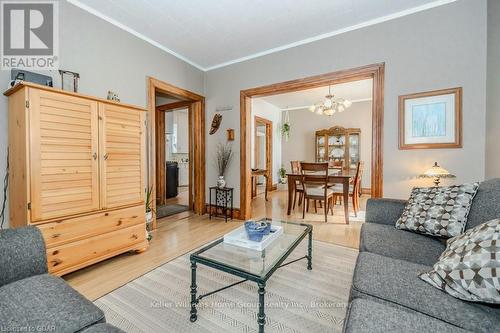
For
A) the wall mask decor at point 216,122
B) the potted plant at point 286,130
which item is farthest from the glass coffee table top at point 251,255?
the potted plant at point 286,130

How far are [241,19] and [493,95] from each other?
2596 mm

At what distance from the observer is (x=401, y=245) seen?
4.84ft

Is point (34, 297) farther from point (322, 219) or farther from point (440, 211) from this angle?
point (322, 219)

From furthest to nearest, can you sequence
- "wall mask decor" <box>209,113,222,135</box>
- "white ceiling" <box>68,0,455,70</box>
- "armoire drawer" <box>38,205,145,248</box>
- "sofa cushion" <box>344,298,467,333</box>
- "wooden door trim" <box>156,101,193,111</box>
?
"wooden door trim" <box>156,101,193,111</box> < "wall mask decor" <box>209,113,222,135</box> < "white ceiling" <box>68,0,455,70</box> < "armoire drawer" <box>38,205,145,248</box> < "sofa cushion" <box>344,298,467,333</box>

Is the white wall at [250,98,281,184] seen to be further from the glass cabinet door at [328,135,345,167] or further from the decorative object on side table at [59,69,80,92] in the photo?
the decorative object on side table at [59,69,80,92]

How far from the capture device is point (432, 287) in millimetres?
1003

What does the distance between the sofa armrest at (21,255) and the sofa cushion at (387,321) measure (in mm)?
1497

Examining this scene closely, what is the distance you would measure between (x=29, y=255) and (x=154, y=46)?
2917 millimetres

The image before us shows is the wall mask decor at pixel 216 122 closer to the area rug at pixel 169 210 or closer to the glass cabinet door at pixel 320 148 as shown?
the area rug at pixel 169 210

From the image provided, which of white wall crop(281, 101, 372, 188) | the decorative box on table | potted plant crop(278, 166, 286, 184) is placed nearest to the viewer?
the decorative box on table

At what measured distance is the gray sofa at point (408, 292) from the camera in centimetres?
80

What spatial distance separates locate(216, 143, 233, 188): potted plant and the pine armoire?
1573 millimetres

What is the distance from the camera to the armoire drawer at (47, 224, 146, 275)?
1780mm

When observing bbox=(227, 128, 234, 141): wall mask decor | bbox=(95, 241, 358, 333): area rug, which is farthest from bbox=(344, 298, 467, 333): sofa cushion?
bbox=(227, 128, 234, 141): wall mask decor
